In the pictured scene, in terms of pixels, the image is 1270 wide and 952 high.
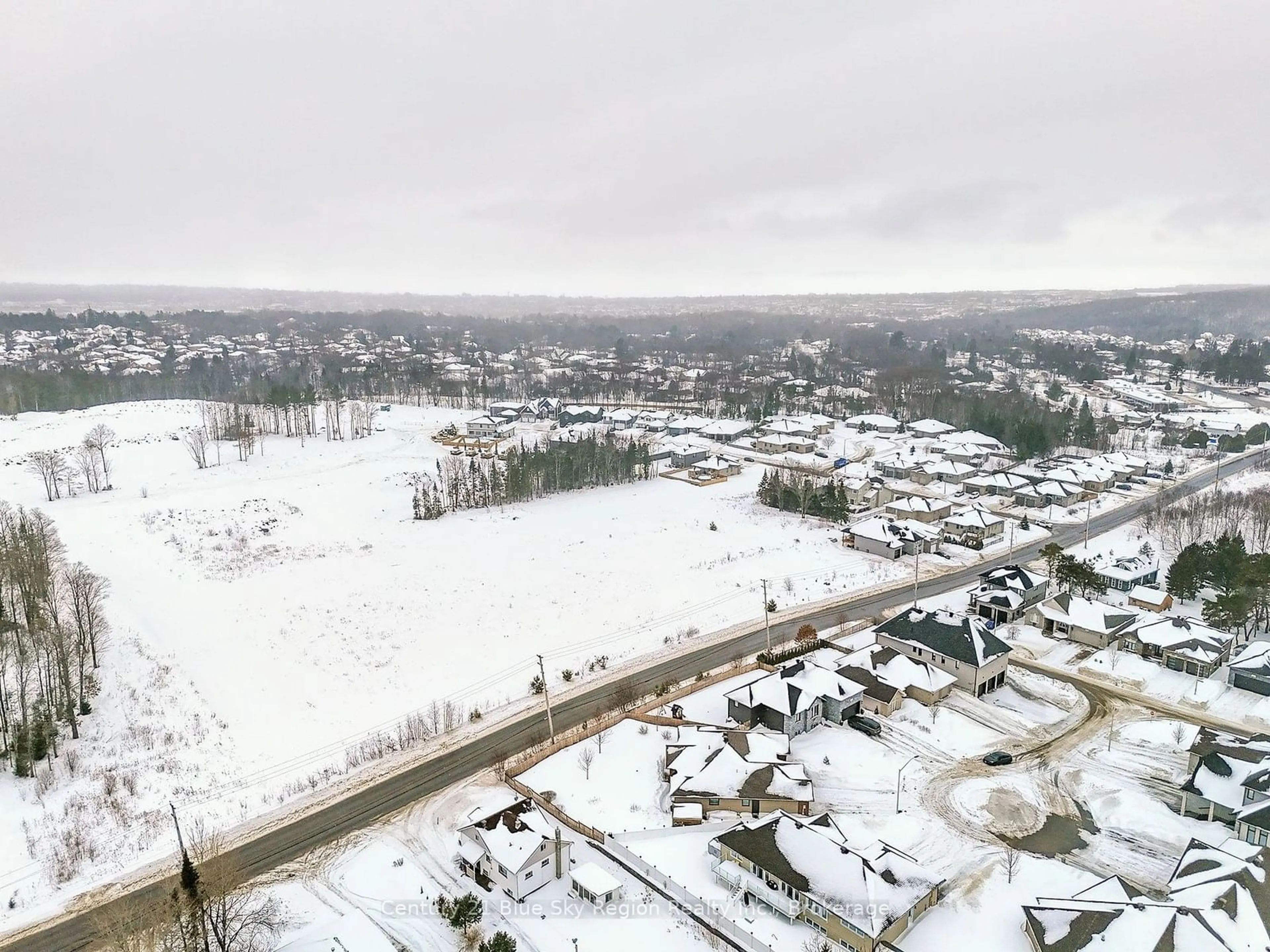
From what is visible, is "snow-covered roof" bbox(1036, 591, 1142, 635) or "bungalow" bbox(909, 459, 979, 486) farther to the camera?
"bungalow" bbox(909, 459, 979, 486)

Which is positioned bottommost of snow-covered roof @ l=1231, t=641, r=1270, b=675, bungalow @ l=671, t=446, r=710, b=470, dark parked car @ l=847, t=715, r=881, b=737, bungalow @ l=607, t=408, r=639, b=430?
dark parked car @ l=847, t=715, r=881, b=737

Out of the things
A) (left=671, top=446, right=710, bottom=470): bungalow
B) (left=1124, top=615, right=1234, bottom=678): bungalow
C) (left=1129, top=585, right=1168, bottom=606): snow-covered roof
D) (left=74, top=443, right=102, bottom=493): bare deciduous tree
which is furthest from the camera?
(left=671, top=446, right=710, bottom=470): bungalow

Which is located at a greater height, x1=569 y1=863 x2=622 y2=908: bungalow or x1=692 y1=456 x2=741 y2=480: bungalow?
x1=692 y1=456 x2=741 y2=480: bungalow

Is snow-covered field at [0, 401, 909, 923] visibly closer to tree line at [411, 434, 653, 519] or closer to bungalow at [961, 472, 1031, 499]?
tree line at [411, 434, 653, 519]

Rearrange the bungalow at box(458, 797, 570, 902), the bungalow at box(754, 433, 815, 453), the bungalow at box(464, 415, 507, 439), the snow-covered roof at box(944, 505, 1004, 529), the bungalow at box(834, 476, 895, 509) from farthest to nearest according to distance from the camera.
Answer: the bungalow at box(464, 415, 507, 439) < the bungalow at box(754, 433, 815, 453) < the bungalow at box(834, 476, 895, 509) < the snow-covered roof at box(944, 505, 1004, 529) < the bungalow at box(458, 797, 570, 902)

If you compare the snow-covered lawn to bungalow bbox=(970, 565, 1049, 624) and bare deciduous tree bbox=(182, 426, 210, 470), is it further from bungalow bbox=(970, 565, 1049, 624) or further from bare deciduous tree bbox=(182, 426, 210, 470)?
bare deciduous tree bbox=(182, 426, 210, 470)

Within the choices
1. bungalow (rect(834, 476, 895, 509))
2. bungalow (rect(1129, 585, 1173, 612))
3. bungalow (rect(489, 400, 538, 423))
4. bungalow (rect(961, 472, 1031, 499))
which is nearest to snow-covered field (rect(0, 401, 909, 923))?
bungalow (rect(834, 476, 895, 509))

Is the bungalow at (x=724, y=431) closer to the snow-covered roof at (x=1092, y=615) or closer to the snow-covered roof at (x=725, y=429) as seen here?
the snow-covered roof at (x=725, y=429)
